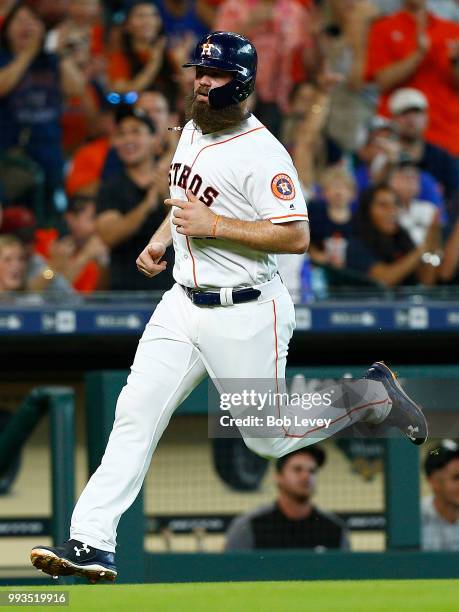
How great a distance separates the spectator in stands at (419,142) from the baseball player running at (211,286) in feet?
14.0

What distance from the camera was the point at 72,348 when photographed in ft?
21.6

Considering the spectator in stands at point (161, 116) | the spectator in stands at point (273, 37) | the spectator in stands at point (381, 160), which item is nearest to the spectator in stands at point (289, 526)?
the spectator in stands at point (161, 116)

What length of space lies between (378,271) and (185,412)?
2.25 metres

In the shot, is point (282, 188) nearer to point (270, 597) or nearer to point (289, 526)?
point (270, 597)

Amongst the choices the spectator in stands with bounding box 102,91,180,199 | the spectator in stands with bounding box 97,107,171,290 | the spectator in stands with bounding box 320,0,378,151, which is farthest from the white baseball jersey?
the spectator in stands with bounding box 320,0,378,151

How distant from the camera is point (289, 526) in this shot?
5762mm

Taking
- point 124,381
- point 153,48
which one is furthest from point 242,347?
point 153,48

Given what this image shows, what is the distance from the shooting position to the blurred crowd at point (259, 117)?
23.7 ft

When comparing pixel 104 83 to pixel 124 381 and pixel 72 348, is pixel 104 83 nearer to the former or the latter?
pixel 72 348

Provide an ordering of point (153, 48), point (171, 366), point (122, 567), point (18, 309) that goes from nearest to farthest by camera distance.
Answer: point (171, 366)
point (122, 567)
point (18, 309)
point (153, 48)

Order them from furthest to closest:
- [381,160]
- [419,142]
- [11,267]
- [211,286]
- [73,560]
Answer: [419,142]
[381,160]
[11,267]
[211,286]
[73,560]

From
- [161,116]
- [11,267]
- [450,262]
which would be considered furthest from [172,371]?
[161,116]

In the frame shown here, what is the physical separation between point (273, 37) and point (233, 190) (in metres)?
4.96

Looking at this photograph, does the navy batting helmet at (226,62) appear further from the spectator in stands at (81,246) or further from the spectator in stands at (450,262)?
the spectator in stands at (450,262)
